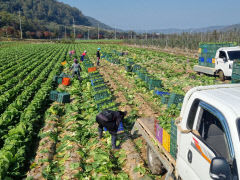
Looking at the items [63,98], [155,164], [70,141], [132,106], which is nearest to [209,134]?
[155,164]

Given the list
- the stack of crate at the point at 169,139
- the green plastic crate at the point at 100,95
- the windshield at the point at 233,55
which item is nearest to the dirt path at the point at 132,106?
the green plastic crate at the point at 100,95

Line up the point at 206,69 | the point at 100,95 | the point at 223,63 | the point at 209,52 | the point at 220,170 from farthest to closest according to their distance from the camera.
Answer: the point at 209,52
the point at 206,69
the point at 223,63
the point at 100,95
the point at 220,170

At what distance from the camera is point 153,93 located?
43.4ft

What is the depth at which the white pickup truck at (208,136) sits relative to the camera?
8.18ft

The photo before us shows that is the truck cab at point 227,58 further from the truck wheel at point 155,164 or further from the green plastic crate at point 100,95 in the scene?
the truck wheel at point 155,164

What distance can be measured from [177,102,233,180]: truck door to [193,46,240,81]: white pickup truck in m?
13.2

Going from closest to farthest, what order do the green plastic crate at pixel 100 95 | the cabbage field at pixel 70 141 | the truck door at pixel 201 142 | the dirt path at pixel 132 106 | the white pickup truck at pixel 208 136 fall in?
1. the white pickup truck at pixel 208 136
2. the truck door at pixel 201 142
3. the cabbage field at pixel 70 141
4. the dirt path at pixel 132 106
5. the green plastic crate at pixel 100 95

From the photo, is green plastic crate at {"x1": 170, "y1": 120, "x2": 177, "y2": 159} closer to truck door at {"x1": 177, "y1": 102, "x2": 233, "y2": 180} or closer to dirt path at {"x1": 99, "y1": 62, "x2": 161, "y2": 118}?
truck door at {"x1": 177, "y1": 102, "x2": 233, "y2": 180}

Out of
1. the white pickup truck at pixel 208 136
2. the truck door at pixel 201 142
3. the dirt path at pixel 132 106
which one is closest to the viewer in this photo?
the white pickup truck at pixel 208 136

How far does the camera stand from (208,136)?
343cm

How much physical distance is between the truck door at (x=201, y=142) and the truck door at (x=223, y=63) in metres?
13.3

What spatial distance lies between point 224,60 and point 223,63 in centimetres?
32

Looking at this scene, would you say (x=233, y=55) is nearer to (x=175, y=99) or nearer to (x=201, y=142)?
(x=175, y=99)

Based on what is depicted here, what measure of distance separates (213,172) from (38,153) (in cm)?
614
